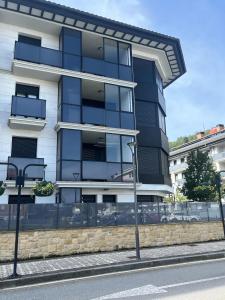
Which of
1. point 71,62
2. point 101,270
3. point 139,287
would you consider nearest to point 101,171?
point 71,62

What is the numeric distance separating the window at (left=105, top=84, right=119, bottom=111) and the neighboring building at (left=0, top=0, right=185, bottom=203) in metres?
0.07

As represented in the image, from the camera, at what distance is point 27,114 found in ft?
59.7

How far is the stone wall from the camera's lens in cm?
1341

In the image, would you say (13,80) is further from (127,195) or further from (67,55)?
(127,195)

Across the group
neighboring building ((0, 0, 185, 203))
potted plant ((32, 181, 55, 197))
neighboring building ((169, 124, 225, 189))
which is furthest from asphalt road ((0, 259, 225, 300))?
neighboring building ((169, 124, 225, 189))

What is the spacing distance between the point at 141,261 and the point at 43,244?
15.5 ft

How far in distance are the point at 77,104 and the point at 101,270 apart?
11527 mm

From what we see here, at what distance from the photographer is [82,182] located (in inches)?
701

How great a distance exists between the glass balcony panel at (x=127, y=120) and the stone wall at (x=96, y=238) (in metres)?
7.14

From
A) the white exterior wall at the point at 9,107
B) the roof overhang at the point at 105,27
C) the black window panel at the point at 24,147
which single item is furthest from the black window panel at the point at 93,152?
the roof overhang at the point at 105,27

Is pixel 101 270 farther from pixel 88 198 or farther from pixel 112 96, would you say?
pixel 112 96

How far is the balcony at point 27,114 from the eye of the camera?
1798cm

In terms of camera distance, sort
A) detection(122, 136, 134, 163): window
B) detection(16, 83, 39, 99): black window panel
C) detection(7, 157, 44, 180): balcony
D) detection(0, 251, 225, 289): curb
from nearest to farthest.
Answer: detection(0, 251, 225, 289): curb < detection(7, 157, 44, 180): balcony < detection(16, 83, 39, 99): black window panel < detection(122, 136, 134, 163): window

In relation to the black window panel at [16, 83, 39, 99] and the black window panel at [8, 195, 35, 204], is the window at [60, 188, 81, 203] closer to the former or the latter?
the black window panel at [8, 195, 35, 204]
